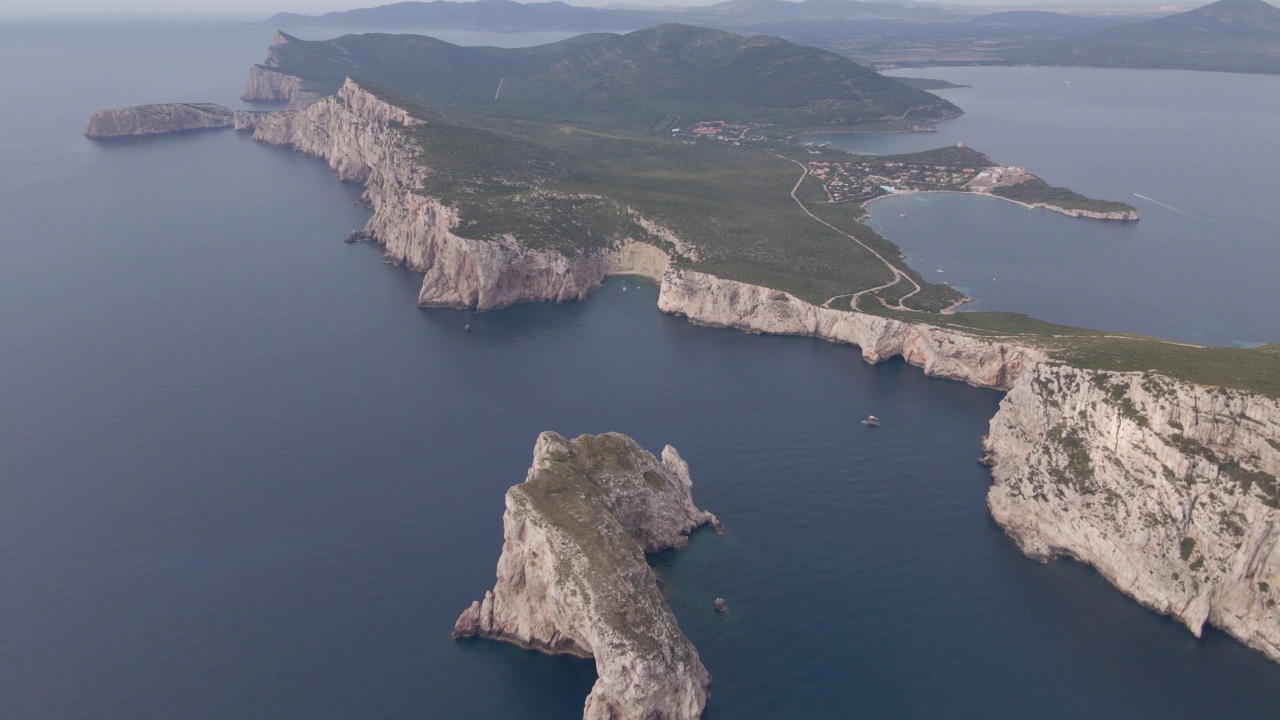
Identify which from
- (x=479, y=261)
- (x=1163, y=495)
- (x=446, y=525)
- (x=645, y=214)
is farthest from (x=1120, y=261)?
(x=446, y=525)

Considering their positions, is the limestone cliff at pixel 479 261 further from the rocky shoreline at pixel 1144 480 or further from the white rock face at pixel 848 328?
the rocky shoreline at pixel 1144 480

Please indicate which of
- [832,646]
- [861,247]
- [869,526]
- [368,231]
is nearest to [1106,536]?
[869,526]

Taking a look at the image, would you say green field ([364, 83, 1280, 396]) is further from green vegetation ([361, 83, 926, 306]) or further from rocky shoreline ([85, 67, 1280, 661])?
rocky shoreline ([85, 67, 1280, 661])

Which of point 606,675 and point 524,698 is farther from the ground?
point 606,675

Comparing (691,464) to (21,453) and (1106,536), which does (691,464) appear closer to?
(1106,536)

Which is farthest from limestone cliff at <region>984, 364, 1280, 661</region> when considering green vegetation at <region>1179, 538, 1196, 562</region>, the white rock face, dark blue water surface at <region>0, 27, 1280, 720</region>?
the white rock face

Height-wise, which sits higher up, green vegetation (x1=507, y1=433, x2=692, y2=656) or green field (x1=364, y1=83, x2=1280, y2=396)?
green field (x1=364, y1=83, x2=1280, y2=396)

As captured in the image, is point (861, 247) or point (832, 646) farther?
point (861, 247)
